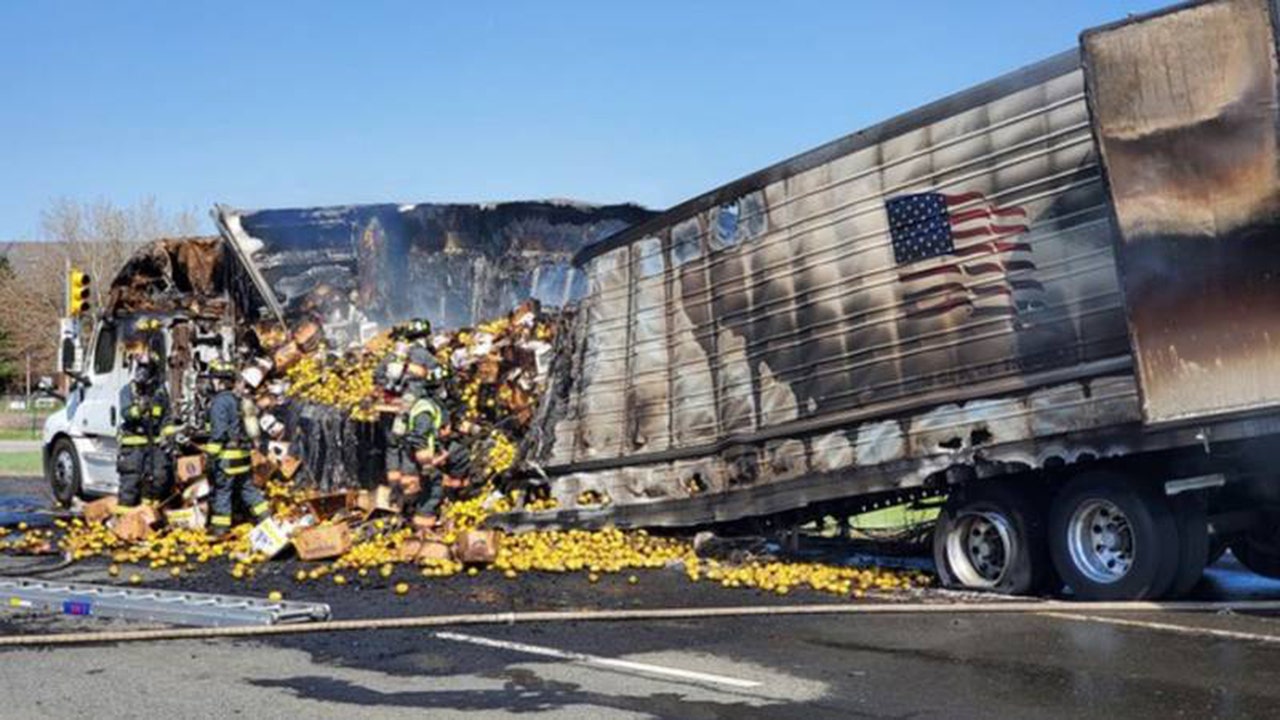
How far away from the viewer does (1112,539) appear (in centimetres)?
906

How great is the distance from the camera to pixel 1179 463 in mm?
8617

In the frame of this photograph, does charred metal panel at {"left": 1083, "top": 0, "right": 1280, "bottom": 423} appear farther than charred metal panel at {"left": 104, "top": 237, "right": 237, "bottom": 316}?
No

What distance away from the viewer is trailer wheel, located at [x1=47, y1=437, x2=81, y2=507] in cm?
1672

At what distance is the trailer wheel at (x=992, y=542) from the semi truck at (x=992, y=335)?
2 cm

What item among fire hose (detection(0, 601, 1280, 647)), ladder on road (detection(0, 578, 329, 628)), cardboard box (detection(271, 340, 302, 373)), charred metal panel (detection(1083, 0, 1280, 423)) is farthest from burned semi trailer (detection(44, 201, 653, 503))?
charred metal panel (detection(1083, 0, 1280, 423))

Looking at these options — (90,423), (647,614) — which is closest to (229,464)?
(90,423)

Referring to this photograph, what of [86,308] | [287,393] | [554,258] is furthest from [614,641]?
[86,308]

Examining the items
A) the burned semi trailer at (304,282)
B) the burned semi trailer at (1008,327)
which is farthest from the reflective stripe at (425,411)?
the burned semi trailer at (304,282)

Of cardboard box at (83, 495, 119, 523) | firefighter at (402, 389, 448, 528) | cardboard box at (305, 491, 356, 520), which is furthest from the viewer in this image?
cardboard box at (83, 495, 119, 523)

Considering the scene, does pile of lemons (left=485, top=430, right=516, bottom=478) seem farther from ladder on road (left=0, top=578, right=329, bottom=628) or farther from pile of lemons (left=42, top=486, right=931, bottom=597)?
ladder on road (left=0, top=578, right=329, bottom=628)

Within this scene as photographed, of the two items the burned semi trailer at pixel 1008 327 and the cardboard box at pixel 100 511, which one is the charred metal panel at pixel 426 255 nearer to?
the cardboard box at pixel 100 511

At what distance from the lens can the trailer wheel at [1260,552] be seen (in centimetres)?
1015

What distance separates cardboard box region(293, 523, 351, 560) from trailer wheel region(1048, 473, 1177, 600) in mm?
6253

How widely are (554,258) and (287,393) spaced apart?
3.94 m
